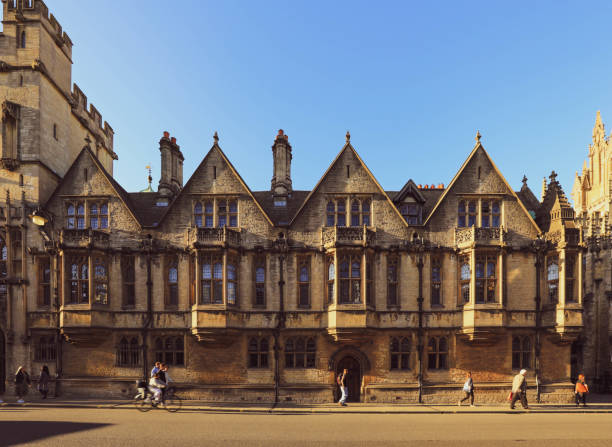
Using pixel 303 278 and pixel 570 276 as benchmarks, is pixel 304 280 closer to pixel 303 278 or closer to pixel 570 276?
pixel 303 278

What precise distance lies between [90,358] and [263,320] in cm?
1012

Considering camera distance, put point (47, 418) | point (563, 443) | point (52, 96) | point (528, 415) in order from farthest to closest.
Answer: point (52, 96) → point (528, 415) → point (47, 418) → point (563, 443)

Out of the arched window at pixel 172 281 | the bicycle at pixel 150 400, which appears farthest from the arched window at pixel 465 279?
the arched window at pixel 172 281

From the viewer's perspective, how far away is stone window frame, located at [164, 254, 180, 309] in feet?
80.1

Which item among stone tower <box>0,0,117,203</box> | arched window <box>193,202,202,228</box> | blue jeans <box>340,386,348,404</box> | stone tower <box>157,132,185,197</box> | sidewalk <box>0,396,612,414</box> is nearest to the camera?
sidewalk <box>0,396,612,414</box>

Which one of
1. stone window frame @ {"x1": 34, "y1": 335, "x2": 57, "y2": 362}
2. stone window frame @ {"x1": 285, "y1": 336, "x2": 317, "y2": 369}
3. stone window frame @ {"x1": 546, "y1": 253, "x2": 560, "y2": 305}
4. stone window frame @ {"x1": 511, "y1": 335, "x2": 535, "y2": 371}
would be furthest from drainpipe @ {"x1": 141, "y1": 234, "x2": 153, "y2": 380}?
stone window frame @ {"x1": 546, "y1": 253, "x2": 560, "y2": 305}

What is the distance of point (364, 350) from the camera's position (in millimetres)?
23656

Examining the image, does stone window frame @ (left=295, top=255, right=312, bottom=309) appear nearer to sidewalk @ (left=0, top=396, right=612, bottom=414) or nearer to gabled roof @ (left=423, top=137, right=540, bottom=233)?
sidewalk @ (left=0, top=396, right=612, bottom=414)

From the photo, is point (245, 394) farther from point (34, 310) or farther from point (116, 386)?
point (34, 310)

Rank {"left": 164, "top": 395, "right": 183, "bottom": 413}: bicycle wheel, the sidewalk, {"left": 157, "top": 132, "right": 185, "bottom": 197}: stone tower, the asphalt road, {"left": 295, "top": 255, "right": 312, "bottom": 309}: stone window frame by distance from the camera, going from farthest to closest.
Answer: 1. {"left": 157, "top": 132, "right": 185, "bottom": 197}: stone tower
2. {"left": 295, "top": 255, "right": 312, "bottom": 309}: stone window frame
3. the sidewalk
4. {"left": 164, "top": 395, "right": 183, "bottom": 413}: bicycle wheel
5. the asphalt road

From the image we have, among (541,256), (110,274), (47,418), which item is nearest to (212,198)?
(110,274)

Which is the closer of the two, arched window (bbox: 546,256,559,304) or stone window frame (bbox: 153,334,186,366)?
arched window (bbox: 546,256,559,304)

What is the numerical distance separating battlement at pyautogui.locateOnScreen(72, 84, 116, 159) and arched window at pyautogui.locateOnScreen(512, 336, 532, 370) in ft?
107

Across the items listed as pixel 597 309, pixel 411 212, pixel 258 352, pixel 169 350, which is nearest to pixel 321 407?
pixel 258 352
